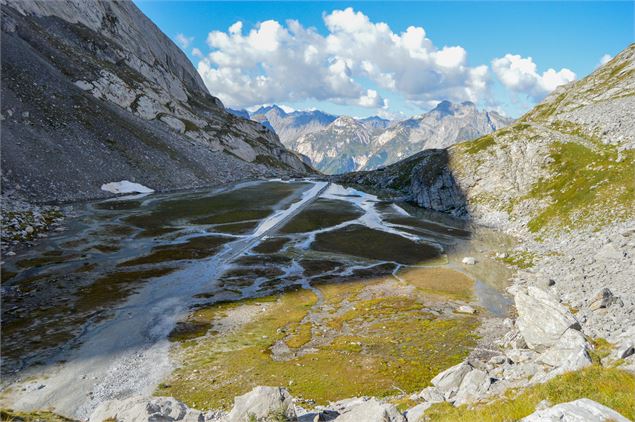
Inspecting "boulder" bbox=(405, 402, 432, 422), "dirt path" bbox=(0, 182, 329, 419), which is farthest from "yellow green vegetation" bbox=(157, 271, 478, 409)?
"boulder" bbox=(405, 402, 432, 422)

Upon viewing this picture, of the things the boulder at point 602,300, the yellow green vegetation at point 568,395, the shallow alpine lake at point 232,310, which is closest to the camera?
the yellow green vegetation at point 568,395

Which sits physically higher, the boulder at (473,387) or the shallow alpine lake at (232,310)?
the boulder at (473,387)

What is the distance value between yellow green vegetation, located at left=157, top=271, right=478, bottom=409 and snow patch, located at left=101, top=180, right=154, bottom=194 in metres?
87.2

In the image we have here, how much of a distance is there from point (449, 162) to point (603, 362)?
115738 mm

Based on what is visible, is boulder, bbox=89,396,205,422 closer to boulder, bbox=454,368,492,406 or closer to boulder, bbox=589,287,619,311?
boulder, bbox=454,368,492,406

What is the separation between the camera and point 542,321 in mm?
28141

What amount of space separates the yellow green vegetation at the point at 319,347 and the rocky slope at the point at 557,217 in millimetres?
4695

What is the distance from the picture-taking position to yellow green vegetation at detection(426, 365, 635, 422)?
1293 cm

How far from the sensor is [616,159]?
77750 mm

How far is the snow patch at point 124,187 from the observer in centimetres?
11281

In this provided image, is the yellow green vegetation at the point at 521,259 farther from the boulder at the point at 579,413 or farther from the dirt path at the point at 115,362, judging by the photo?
the boulder at the point at 579,413

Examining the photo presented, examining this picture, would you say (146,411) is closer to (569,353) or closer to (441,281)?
(569,353)

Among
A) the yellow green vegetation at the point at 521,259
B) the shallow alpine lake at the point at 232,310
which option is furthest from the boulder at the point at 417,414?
the yellow green vegetation at the point at 521,259

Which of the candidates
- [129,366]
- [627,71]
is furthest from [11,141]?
[627,71]
